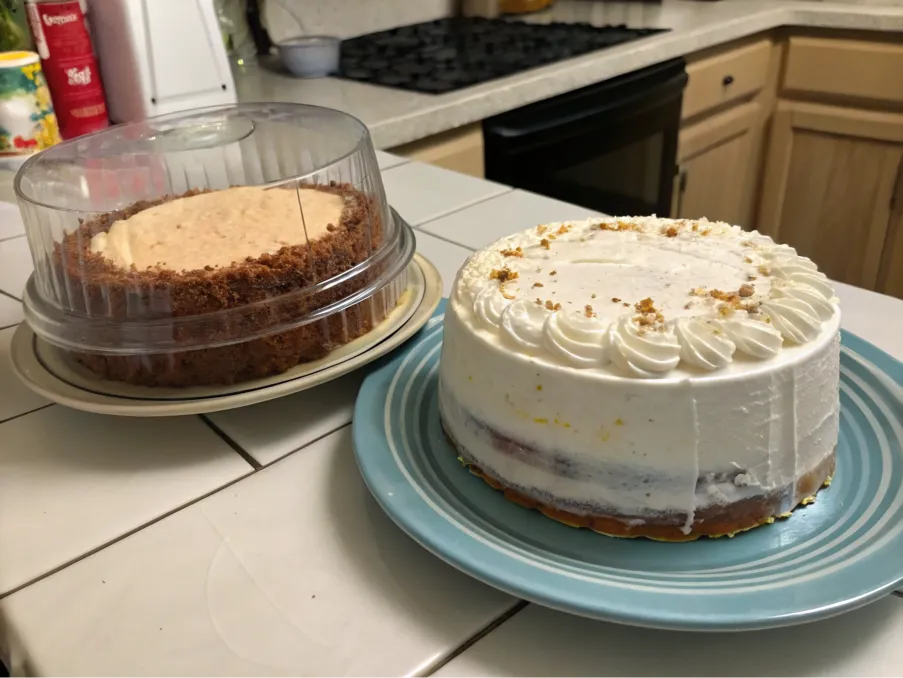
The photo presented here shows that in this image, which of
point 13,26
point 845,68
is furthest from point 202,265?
point 845,68

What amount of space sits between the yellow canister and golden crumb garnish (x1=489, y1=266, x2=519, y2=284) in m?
0.96

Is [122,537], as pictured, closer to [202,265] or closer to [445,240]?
[202,265]

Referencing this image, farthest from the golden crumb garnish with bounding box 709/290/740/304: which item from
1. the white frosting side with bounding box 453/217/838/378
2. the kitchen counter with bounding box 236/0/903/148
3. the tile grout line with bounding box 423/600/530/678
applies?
the kitchen counter with bounding box 236/0/903/148

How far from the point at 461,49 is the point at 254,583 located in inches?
61.8

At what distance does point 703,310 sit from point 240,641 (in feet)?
1.26

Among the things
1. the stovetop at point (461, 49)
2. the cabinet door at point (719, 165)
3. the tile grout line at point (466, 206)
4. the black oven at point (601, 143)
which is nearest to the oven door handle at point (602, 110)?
the black oven at point (601, 143)

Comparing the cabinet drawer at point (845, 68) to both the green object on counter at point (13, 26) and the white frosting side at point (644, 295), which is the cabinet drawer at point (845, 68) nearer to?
the white frosting side at point (644, 295)

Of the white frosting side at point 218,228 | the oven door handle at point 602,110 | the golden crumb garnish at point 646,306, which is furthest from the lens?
the oven door handle at point 602,110

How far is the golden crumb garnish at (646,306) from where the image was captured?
22.2 inches

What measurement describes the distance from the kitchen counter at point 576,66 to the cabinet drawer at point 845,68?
5 centimetres

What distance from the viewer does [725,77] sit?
2.11 meters

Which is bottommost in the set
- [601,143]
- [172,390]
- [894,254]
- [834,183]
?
[894,254]

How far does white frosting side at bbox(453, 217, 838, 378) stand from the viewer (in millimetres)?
524

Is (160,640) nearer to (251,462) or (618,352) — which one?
(251,462)
